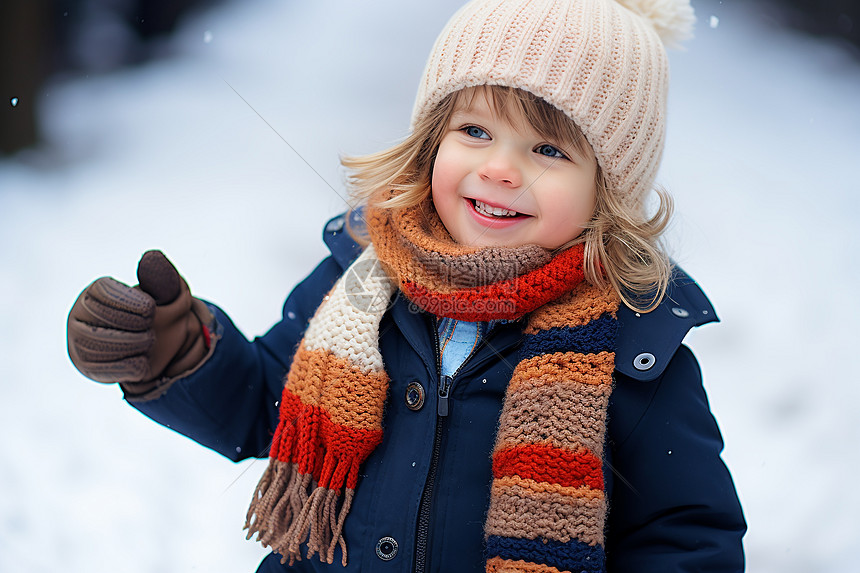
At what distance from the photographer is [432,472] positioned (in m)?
0.91

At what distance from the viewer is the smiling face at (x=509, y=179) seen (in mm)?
917

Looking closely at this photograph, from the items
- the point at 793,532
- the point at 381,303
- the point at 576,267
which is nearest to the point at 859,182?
the point at 793,532

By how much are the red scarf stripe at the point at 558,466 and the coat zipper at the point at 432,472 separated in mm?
114

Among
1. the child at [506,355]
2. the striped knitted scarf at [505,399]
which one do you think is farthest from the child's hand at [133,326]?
the striped knitted scarf at [505,399]

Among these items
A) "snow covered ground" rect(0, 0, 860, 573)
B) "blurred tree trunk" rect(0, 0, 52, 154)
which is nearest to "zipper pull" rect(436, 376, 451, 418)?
"snow covered ground" rect(0, 0, 860, 573)

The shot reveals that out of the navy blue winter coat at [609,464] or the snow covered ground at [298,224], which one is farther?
the snow covered ground at [298,224]

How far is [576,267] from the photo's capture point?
36.7 inches

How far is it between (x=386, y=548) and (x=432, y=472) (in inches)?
4.4

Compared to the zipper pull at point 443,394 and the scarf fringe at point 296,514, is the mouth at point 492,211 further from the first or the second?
the scarf fringe at point 296,514

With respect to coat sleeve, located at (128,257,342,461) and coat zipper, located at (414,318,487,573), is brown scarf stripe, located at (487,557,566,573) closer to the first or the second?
coat zipper, located at (414,318,487,573)

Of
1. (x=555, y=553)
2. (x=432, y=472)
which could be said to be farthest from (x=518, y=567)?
(x=432, y=472)

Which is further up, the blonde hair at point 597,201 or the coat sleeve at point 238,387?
the blonde hair at point 597,201

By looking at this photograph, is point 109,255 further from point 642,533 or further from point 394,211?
point 642,533

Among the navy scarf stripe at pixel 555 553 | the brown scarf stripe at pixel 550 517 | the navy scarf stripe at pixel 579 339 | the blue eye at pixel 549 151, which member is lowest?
the navy scarf stripe at pixel 555 553
